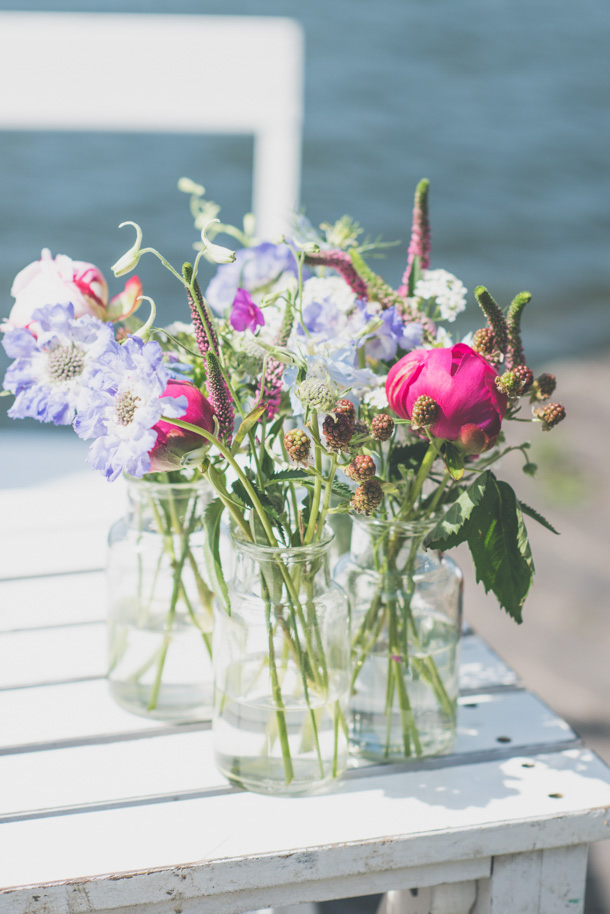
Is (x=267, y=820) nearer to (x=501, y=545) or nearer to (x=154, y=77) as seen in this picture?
(x=501, y=545)

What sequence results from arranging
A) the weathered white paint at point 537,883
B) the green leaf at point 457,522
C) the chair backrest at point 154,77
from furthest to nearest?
the chair backrest at point 154,77, the weathered white paint at point 537,883, the green leaf at point 457,522

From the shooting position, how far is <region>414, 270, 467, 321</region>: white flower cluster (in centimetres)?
87

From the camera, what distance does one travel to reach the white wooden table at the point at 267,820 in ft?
2.70

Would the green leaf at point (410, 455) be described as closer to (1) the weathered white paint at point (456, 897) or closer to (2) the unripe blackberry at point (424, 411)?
(2) the unripe blackberry at point (424, 411)

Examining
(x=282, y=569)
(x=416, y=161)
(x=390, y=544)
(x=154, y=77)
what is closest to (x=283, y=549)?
(x=282, y=569)

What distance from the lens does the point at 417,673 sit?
916 mm

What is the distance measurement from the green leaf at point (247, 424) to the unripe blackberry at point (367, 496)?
10 centimetres

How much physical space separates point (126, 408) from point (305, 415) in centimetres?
14

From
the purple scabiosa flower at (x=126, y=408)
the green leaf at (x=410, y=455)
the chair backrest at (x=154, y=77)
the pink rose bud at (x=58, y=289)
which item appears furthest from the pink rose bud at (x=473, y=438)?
the chair backrest at (x=154, y=77)

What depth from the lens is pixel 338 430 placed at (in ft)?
2.42

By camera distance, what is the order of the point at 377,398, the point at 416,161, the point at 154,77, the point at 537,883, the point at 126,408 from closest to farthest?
the point at 126,408 → the point at 377,398 → the point at 537,883 → the point at 154,77 → the point at 416,161

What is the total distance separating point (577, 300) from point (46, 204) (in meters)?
2.63

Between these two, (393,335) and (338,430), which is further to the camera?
(393,335)

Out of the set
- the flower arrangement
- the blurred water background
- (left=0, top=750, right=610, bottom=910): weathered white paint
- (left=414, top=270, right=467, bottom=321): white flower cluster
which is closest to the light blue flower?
the flower arrangement
